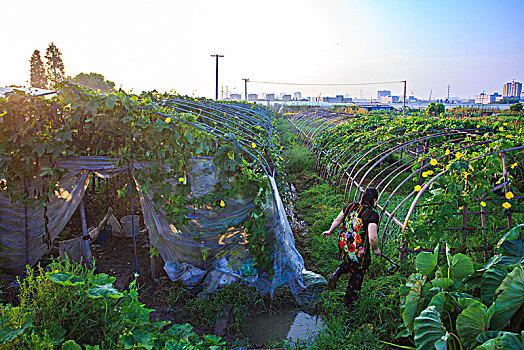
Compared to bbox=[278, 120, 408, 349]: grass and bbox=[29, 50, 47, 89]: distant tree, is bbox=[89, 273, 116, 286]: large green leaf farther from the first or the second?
bbox=[29, 50, 47, 89]: distant tree

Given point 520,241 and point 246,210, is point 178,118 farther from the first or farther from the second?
point 520,241

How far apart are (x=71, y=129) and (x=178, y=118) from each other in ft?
5.45

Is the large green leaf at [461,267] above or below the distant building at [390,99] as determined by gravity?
below

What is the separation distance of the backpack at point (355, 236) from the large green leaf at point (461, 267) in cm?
98

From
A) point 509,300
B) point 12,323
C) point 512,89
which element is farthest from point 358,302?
point 512,89

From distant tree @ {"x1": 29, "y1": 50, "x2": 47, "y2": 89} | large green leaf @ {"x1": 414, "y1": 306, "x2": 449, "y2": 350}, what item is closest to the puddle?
large green leaf @ {"x1": 414, "y1": 306, "x2": 449, "y2": 350}

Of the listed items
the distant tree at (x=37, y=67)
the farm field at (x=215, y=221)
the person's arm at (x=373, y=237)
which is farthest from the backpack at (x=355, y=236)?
the distant tree at (x=37, y=67)

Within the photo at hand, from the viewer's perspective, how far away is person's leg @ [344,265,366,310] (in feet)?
14.2

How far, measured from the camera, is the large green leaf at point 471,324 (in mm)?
2988

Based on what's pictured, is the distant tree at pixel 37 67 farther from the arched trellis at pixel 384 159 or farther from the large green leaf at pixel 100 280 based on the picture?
the large green leaf at pixel 100 280

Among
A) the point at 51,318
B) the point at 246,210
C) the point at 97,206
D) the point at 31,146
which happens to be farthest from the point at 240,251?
the point at 97,206

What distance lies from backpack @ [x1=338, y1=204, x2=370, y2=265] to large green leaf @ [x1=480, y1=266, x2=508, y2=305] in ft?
4.19

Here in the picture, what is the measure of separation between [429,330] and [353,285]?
136 centimetres

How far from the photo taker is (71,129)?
505cm
